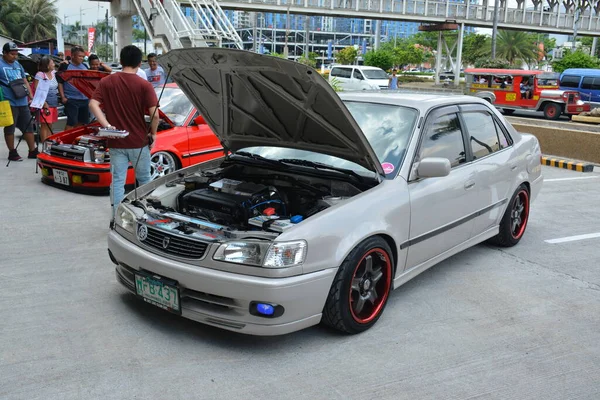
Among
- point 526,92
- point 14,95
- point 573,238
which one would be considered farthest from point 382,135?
point 526,92

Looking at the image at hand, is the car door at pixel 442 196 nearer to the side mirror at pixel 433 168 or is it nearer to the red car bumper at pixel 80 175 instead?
the side mirror at pixel 433 168

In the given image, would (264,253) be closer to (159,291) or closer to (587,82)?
(159,291)

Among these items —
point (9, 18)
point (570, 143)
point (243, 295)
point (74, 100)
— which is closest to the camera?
point (243, 295)

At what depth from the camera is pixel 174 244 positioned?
3508 mm

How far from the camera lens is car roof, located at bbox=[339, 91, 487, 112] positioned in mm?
4453

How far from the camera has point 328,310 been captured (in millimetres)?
3523

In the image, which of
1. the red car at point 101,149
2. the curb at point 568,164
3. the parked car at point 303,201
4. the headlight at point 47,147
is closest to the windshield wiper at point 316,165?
the parked car at point 303,201

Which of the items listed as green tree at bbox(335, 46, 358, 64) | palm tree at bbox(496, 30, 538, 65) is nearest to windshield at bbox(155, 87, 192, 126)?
palm tree at bbox(496, 30, 538, 65)

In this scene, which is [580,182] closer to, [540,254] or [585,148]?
[585,148]

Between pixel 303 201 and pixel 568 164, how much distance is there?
8.27 metres

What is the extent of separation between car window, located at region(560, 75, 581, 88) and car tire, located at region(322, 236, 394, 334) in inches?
859

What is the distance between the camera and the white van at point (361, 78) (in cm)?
2662

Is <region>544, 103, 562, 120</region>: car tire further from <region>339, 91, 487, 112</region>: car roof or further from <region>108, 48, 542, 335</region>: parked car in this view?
<region>339, 91, 487, 112</region>: car roof

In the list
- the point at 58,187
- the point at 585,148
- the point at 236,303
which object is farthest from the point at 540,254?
the point at 585,148
